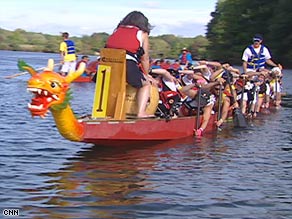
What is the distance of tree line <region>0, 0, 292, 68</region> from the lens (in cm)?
5694

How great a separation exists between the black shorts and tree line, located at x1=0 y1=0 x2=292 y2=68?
38104 mm

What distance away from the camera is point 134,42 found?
34.3 ft

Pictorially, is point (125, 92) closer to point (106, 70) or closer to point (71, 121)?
point (106, 70)

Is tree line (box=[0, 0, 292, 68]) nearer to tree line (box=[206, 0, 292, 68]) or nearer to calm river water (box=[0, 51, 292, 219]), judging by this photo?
tree line (box=[206, 0, 292, 68])

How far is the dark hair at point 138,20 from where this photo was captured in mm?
10492

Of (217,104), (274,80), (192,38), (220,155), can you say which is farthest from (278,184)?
(192,38)

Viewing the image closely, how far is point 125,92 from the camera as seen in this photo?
35.1 ft

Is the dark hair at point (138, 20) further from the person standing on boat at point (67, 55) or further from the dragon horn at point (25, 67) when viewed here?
the person standing on boat at point (67, 55)

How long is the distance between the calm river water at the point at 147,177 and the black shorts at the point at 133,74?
1.03 m

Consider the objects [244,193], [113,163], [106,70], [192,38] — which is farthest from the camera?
[192,38]

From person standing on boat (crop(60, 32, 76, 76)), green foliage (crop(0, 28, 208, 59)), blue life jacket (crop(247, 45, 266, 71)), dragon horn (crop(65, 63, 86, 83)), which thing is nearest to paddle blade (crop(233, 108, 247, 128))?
blue life jacket (crop(247, 45, 266, 71))

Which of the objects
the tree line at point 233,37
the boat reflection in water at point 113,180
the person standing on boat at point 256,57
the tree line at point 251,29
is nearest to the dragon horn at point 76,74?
the boat reflection in water at point 113,180

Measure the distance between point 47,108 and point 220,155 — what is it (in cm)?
333

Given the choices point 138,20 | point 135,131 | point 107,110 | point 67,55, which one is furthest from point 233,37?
point 135,131
